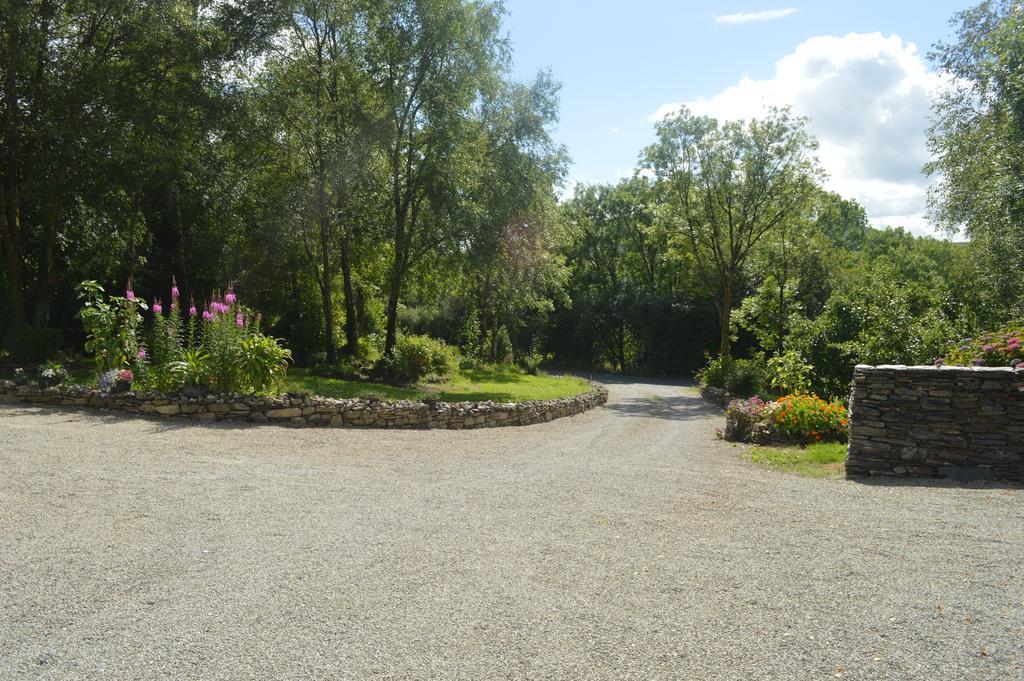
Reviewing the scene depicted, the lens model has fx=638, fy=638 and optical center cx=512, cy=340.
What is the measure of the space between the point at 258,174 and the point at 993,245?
21.6 meters

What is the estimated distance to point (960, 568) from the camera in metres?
4.36

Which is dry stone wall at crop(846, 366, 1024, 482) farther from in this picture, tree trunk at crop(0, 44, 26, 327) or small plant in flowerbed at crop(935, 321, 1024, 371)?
tree trunk at crop(0, 44, 26, 327)

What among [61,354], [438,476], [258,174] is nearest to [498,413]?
[438,476]

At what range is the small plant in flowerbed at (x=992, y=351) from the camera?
8672 millimetres

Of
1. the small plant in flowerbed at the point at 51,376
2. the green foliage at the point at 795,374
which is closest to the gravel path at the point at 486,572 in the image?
the small plant in flowerbed at the point at 51,376

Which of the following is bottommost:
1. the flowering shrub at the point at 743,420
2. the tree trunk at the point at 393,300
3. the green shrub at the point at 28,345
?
the flowering shrub at the point at 743,420

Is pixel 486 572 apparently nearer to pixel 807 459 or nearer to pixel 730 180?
pixel 807 459

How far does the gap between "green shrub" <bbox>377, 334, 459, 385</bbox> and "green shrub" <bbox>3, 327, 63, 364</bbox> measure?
24.8 ft

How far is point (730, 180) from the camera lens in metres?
24.8

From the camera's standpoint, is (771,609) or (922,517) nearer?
(771,609)

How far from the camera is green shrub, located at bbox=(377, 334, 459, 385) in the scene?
16.9 metres

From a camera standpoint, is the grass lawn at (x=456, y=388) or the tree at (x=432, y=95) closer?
the grass lawn at (x=456, y=388)

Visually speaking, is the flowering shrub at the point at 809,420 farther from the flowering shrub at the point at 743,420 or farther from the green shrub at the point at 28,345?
the green shrub at the point at 28,345

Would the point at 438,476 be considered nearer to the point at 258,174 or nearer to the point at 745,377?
the point at 745,377
